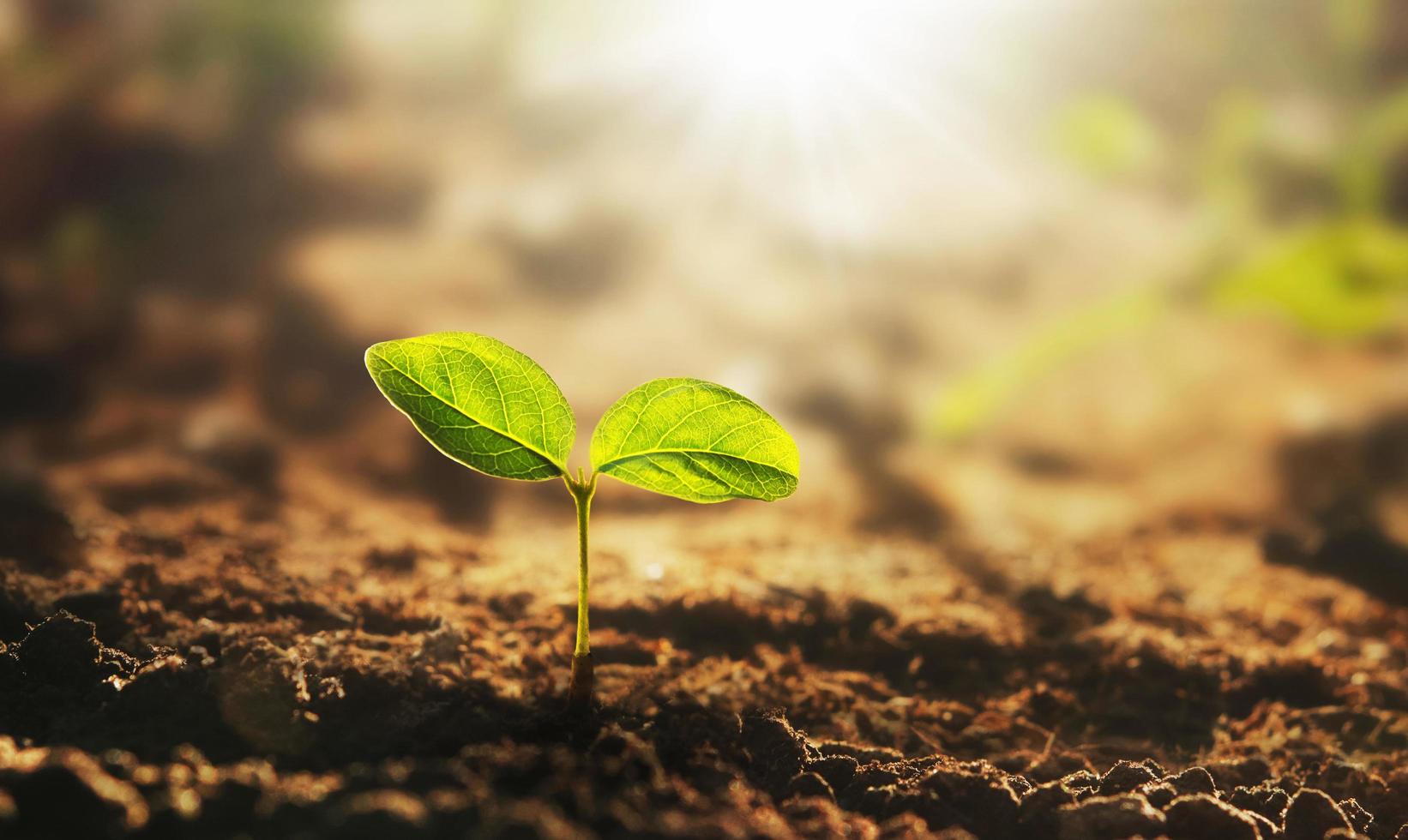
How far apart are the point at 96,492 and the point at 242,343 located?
0.52m

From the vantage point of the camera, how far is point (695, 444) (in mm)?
633

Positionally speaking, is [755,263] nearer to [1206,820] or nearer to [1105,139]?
[1105,139]

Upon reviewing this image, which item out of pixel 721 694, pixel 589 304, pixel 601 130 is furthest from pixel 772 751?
pixel 601 130

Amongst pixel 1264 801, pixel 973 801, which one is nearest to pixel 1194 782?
pixel 1264 801

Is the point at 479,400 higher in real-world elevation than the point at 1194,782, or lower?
higher

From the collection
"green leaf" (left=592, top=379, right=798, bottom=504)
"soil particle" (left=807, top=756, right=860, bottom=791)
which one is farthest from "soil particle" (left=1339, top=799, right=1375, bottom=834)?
"green leaf" (left=592, top=379, right=798, bottom=504)

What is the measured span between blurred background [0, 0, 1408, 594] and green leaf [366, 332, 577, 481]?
0.54 m

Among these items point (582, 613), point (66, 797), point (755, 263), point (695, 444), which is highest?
point (755, 263)

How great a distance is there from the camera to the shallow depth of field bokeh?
Result: 39.9 inches

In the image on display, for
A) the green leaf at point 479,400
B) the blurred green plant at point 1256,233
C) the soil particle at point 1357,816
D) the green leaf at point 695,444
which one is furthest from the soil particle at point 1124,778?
the blurred green plant at point 1256,233

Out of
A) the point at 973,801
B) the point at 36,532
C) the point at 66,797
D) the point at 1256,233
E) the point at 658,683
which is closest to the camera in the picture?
the point at 66,797

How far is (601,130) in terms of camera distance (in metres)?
1.92

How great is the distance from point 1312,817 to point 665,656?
50 centimetres

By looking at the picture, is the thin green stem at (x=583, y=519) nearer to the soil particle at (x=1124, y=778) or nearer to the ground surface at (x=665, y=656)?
the ground surface at (x=665, y=656)
